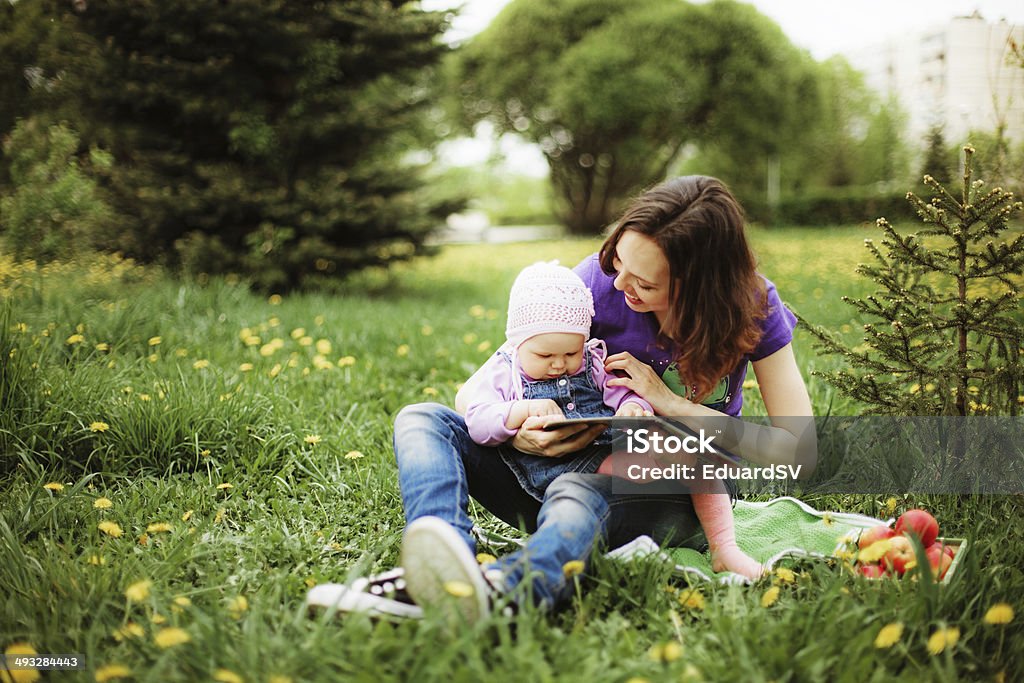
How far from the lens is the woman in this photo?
62.5 inches

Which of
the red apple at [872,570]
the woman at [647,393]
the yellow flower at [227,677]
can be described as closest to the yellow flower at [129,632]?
the yellow flower at [227,677]

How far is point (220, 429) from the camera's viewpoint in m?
2.42

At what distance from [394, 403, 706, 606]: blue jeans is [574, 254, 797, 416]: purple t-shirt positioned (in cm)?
28

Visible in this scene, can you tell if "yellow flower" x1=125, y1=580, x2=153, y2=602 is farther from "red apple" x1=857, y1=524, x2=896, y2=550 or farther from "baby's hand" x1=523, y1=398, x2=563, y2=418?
"red apple" x1=857, y1=524, x2=896, y2=550

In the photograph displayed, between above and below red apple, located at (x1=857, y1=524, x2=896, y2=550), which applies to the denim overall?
above

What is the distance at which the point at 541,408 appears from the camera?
5.89 ft

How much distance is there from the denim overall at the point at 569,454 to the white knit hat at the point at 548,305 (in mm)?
114

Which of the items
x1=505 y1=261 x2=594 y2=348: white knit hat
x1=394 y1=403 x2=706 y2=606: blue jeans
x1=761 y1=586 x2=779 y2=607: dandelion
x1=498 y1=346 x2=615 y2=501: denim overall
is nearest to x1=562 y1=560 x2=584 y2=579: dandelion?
x1=394 y1=403 x2=706 y2=606: blue jeans

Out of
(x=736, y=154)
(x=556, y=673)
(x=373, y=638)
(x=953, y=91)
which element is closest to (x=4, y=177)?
(x=373, y=638)

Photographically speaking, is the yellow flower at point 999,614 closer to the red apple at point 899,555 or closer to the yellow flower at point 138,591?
the red apple at point 899,555

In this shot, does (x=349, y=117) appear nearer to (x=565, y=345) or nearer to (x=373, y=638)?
(x=565, y=345)

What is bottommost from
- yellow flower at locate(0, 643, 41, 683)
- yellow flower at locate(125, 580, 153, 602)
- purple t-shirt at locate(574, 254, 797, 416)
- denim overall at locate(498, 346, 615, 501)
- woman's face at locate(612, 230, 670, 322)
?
yellow flower at locate(0, 643, 41, 683)

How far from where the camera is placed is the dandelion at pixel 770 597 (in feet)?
5.12

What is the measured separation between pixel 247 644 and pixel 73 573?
541mm
